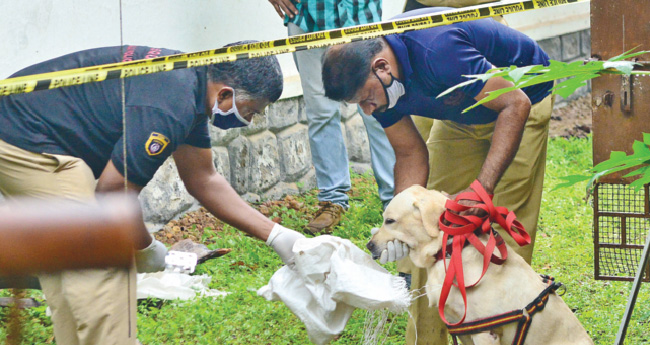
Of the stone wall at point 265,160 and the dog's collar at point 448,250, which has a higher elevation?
the stone wall at point 265,160

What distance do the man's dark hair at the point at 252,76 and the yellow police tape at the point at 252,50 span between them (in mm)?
53

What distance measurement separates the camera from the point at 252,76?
366 cm

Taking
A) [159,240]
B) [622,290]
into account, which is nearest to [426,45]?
[159,240]

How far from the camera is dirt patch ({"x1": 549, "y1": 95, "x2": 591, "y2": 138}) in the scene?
9.07 m

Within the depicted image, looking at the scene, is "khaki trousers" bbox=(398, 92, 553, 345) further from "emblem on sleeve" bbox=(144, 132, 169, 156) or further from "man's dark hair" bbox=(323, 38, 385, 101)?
"emblem on sleeve" bbox=(144, 132, 169, 156)

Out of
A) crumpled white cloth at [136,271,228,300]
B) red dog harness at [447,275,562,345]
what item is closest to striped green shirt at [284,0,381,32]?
crumpled white cloth at [136,271,228,300]

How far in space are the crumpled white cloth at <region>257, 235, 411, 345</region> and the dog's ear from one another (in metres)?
0.38

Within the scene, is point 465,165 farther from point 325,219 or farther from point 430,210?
point 325,219

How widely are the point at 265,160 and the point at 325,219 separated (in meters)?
0.44

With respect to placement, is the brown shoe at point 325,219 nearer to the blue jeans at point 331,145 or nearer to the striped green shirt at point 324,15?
the blue jeans at point 331,145

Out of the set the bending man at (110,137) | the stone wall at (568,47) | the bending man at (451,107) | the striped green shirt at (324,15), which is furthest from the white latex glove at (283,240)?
the stone wall at (568,47)

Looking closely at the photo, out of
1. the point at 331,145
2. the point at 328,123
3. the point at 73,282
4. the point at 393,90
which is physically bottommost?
the point at 73,282

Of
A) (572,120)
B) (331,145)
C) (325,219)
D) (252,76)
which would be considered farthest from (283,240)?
(572,120)

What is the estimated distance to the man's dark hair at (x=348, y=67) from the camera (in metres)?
3.81
